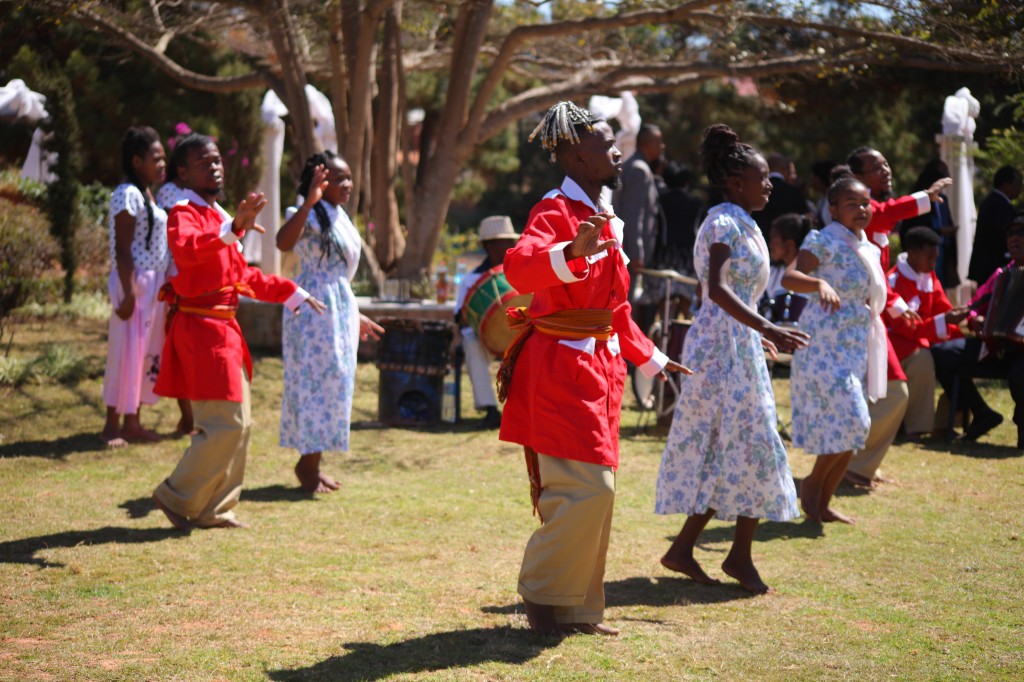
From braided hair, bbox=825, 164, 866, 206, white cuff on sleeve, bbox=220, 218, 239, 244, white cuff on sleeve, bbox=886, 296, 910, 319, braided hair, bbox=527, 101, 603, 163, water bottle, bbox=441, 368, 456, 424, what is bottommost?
water bottle, bbox=441, 368, 456, 424

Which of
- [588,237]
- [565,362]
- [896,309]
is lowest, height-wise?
[565,362]

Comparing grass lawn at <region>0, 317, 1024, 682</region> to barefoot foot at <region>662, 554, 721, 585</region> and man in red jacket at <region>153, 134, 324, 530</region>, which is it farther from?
man in red jacket at <region>153, 134, 324, 530</region>

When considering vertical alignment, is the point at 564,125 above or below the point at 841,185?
below

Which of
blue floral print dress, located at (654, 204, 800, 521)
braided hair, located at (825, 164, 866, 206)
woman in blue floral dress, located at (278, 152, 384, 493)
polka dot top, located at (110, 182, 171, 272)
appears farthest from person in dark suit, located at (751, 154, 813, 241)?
blue floral print dress, located at (654, 204, 800, 521)

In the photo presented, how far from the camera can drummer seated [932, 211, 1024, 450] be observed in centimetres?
929

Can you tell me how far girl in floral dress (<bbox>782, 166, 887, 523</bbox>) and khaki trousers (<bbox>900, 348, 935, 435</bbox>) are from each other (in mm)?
2582

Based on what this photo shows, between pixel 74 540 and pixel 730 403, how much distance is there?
12.0ft

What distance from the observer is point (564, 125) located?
4.67m

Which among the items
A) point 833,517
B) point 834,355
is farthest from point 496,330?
point 833,517

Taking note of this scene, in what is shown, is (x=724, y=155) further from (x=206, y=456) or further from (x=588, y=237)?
(x=206, y=456)

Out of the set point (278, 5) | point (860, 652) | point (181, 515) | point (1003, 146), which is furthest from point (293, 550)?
point (278, 5)

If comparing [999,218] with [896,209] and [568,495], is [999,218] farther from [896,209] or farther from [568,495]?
[568,495]

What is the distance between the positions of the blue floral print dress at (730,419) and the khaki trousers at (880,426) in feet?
7.95

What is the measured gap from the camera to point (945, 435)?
32.5 ft
